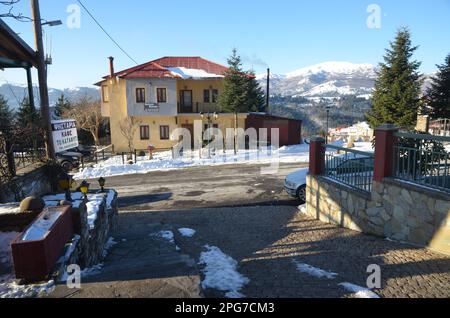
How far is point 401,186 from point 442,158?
89 centimetres

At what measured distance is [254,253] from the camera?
7.10m

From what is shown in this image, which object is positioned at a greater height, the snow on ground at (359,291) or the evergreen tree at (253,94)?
the evergreen tree at (253,94)

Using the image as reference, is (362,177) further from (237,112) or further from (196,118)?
(196,118)

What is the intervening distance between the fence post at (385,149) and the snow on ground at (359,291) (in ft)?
10.2

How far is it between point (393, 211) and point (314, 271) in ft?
8.52

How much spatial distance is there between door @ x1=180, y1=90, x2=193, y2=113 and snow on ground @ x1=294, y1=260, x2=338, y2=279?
87.8 feet

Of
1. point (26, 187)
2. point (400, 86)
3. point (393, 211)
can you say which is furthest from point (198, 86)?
point (393, 211)

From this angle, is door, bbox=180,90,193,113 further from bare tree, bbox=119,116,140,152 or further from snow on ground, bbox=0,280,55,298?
snow on ground, bbox=0,280,55,298

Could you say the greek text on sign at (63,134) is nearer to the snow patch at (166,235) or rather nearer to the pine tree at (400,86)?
the snow patch at (166,235)

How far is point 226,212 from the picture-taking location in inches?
439

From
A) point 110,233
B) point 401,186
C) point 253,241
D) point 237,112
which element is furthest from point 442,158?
point 237,112

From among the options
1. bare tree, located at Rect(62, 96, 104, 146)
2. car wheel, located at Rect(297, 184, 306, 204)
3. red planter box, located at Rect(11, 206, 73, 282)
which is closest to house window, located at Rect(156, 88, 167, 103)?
bare tree, located at Rect(62, 96, 104, 146)

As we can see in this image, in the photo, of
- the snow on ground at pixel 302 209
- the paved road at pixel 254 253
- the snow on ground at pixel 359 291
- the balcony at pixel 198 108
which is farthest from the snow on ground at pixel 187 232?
the balcony at pixel 198 108

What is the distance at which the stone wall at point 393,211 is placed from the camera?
6.09 m
